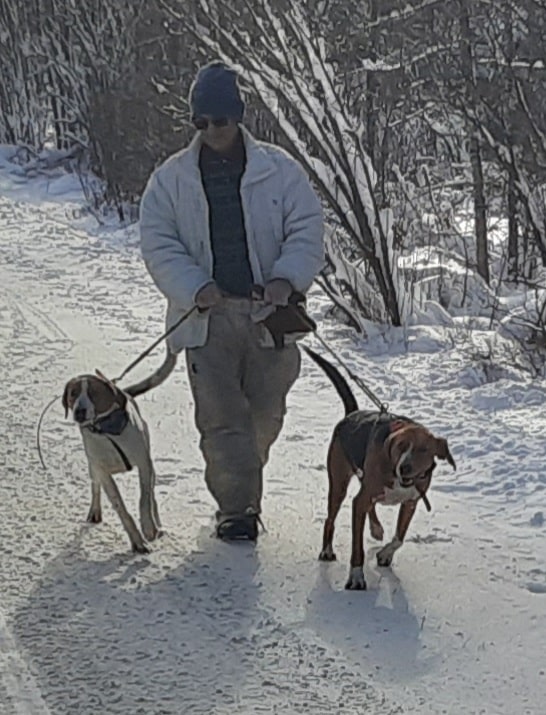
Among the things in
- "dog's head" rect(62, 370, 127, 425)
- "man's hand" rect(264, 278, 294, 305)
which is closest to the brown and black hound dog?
"man's hand" rect(264, 278, 294, 305)

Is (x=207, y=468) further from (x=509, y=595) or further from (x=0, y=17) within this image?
(x=0, y=17)

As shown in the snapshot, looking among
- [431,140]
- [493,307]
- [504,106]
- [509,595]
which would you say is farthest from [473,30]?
[509,595]

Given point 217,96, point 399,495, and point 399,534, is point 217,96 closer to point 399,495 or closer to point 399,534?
point 399,495

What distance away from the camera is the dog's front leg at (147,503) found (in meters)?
5.54

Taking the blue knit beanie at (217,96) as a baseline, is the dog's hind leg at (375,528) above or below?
below

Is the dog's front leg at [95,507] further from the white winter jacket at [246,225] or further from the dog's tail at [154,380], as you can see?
the white winter jacket at [246,225]

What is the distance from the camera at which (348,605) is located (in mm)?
4855

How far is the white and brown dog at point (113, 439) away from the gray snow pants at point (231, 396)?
11.7 inches

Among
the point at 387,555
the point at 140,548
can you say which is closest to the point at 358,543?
the point at 387,555

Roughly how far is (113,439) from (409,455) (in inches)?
54.3

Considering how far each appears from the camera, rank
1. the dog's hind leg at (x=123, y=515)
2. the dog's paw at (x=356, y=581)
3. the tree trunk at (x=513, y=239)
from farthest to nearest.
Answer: the tree trunk at (x=513, y=239)
the dog's hind leg at (x=123, y=515)
the dog's paw at (x=356, y=581)

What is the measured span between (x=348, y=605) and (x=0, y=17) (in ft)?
91.8

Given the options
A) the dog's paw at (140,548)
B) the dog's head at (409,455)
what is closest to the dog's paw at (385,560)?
the dog's head at (409,455)

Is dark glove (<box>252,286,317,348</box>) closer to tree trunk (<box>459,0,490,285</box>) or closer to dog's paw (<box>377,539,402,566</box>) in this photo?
dog's paw (<box>377,539,402,566</box>)
